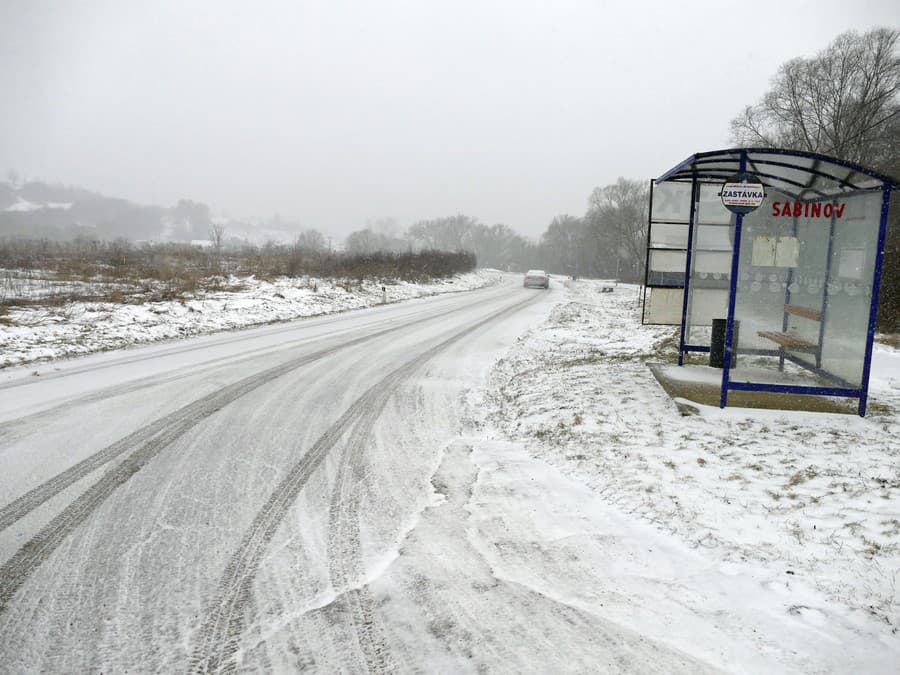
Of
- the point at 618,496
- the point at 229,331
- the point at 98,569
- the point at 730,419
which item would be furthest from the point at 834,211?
the point at 229,331

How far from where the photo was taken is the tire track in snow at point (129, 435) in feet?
12.5

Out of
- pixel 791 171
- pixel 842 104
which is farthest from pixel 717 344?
pixel 842 104

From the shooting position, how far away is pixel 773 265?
21.3 ft

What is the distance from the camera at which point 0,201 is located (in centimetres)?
18312

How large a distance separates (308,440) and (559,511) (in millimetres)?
2705

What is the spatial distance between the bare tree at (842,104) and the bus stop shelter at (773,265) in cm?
2765

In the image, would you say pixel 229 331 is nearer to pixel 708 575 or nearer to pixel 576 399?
pixel 576 399

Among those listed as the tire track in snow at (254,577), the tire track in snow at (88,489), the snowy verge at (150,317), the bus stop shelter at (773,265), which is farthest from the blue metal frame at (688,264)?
the snowy verge at (150,317)

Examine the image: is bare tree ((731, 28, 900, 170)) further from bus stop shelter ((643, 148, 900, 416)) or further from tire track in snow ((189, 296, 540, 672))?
tire track in snow ((189, 296, 540, 672))

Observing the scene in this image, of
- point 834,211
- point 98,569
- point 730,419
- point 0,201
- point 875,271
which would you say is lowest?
point 98,569

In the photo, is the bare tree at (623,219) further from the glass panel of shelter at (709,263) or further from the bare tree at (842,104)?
the glass panel of shelter at (709,263)

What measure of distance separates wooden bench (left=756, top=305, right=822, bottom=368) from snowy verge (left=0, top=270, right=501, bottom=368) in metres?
11.7

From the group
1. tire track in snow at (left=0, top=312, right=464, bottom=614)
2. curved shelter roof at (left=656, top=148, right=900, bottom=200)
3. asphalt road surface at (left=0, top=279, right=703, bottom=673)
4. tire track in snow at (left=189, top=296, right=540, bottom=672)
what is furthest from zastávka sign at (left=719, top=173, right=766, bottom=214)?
tire track in snow at (left=0, top=312, right=464, bottom=614)

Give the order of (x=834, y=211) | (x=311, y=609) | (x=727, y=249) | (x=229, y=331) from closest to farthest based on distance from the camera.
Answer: (x=311, y=609) < (x=834, y=211) < (x=727, y=249) < (x=229, y=331)
